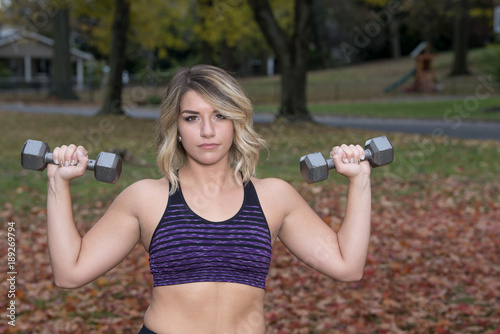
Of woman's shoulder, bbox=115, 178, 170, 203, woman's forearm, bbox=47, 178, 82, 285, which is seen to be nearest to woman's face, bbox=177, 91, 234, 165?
woman's shoulder, bbox=115, 178, 170, 203

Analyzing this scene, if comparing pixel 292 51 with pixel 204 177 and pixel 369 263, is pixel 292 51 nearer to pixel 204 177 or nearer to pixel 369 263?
pixel 369 263

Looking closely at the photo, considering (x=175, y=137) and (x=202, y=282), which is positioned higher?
(x=175, y=137)

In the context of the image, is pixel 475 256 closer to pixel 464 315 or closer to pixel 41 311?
pixel 464 315

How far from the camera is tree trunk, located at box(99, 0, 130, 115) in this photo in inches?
1151

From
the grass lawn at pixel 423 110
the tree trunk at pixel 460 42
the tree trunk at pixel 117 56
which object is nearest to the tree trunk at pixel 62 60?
the tree trunk at pixel 117 56

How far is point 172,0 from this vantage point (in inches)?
1278

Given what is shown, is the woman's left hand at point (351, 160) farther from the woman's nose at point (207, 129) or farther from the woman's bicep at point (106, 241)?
the woman's bicep at point (106, 241)

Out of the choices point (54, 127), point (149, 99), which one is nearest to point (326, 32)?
point (149, 99)

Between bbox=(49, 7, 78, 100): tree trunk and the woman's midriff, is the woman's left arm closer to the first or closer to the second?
the woman's midriff

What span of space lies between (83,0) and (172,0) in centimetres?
420

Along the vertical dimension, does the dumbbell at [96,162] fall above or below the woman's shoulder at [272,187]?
above

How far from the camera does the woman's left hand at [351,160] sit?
278cm

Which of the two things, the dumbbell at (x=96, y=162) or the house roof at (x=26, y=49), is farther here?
the house roof at (x=26, y=49)

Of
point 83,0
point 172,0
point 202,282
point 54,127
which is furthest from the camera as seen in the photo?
point 172,0
